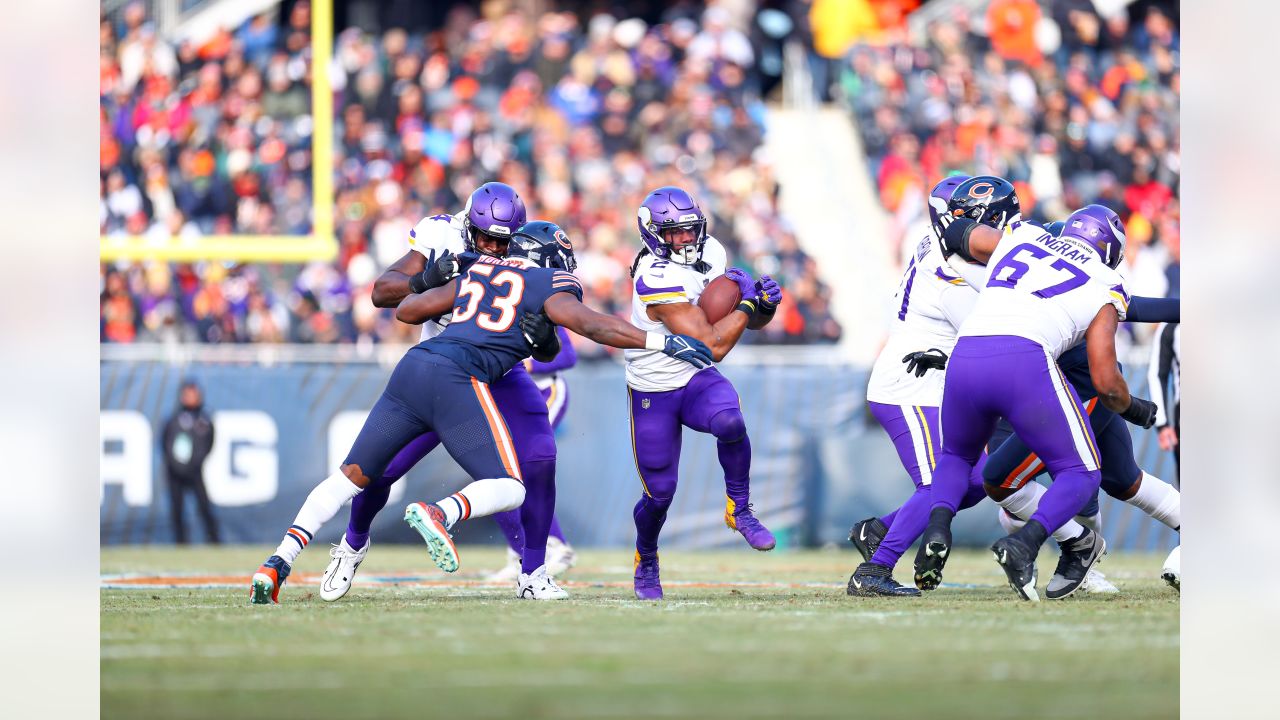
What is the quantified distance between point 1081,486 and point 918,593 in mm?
1054

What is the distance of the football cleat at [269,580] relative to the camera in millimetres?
6578

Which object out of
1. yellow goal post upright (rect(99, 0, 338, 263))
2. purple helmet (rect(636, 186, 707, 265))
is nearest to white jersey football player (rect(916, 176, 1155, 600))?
purple helmet (rect(636, 186, 707, 265))

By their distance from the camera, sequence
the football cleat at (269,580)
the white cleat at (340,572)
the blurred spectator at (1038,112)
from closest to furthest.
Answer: the football cleat at (269,580) → the white cleat at (340,572) → the blurred spectator at (1038,112)

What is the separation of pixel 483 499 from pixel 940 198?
2.44m

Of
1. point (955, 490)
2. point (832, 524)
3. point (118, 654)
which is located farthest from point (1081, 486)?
point (832, 524)

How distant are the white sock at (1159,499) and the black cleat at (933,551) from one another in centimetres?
135

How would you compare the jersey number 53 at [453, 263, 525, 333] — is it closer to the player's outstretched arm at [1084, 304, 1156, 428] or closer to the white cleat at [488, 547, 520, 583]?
the white cleat at [488, 547, 520, 583]

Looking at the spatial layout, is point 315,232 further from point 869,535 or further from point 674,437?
point 869,535

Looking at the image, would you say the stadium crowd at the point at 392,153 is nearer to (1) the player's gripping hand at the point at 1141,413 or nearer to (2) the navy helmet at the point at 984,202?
(2) the navy helmet at the point at 984,202

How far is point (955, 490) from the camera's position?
21.5 feet

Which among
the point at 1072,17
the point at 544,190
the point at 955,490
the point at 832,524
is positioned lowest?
the point at 832,524

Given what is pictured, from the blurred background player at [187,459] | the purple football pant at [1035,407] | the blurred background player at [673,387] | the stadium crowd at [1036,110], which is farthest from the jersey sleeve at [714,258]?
the stadium crowd at [1036,110]

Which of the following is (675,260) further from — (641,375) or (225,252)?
(225,252)
